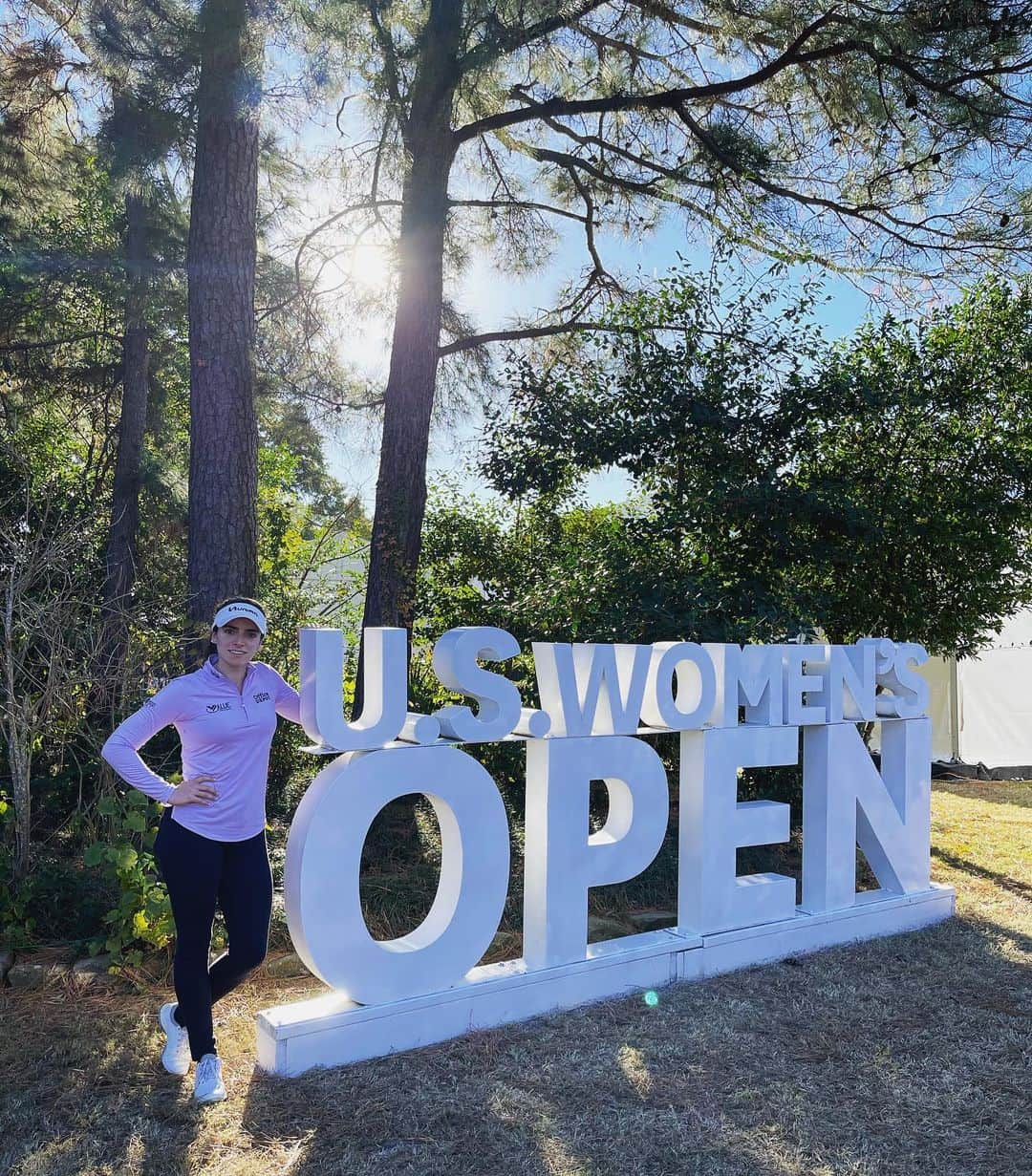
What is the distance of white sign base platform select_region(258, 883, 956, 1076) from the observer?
3.24 metres

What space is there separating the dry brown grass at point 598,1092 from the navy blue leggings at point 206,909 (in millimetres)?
293

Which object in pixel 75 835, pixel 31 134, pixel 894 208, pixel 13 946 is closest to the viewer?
pixel 13 946

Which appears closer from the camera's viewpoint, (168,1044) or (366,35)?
(168,1044)

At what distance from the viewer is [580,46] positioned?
7.57 metres

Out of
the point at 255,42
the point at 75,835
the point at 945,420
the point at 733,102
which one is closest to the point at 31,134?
the point at 255,42

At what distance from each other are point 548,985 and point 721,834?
103 centimetres

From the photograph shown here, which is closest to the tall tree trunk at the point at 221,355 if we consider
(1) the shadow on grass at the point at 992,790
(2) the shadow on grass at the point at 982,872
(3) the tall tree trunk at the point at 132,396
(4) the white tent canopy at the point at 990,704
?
(3) the tall tree trunk at the point at 132,396

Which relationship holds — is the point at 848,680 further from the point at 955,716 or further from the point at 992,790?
the point at 955,716

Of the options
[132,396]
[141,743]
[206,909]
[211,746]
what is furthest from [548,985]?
[132,396]

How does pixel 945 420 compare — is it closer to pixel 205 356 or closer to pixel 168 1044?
pixel 205 356

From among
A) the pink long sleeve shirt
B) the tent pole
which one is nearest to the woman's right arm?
the pink long sleeve shirt

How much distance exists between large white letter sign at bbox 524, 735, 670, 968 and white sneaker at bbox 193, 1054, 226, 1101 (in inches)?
49.4

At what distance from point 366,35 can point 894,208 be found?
3.94 m

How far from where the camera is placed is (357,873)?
11.1 feet
